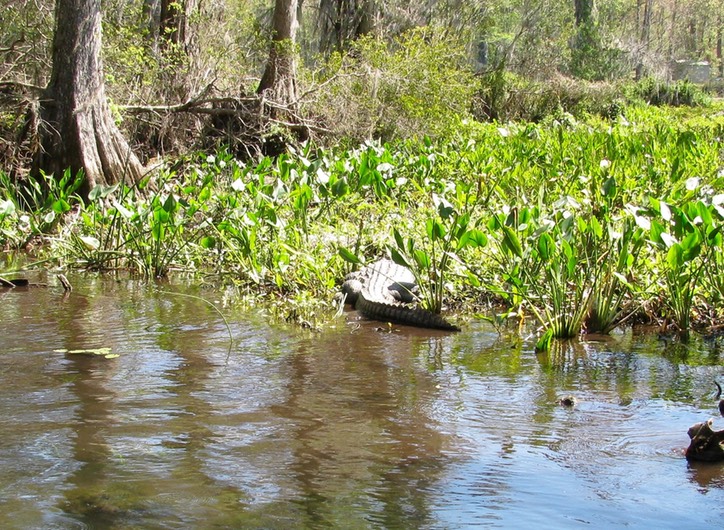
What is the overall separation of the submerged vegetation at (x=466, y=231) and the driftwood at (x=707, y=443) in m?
1.87

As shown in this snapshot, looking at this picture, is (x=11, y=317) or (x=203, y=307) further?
(x=203, y=307)

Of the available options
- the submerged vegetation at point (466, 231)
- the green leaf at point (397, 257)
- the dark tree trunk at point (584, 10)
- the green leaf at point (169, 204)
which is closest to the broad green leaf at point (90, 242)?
the submerged vegetation at point (466, 231)

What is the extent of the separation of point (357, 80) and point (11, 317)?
391 inches

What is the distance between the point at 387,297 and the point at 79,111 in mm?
5927

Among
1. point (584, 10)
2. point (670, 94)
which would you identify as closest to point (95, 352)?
point (670, 94)

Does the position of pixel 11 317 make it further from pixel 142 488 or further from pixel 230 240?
pixel 142 488

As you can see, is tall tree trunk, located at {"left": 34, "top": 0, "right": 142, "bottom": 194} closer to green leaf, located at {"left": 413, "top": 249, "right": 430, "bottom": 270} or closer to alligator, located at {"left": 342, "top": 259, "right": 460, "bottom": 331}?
alligator, located at {"left": 342, "top": 259, "right": 460, "bottom": 331}

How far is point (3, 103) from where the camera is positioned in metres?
12.0

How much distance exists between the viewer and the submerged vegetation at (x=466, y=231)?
5312 mm

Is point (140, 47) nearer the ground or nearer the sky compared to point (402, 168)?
nearer the sky

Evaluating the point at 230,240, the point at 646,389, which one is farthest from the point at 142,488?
the point at 230,240

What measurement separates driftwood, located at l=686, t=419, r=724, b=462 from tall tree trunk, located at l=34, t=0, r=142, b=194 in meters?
8.67

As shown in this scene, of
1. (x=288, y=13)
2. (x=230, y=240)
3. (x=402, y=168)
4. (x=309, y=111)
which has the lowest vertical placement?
(x=230, y=240)

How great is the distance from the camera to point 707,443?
3084 millimetres
